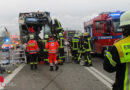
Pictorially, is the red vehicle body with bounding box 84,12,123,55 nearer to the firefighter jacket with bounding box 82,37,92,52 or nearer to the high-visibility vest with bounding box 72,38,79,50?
the high-visibility vest with bounding box 72,38,79,50

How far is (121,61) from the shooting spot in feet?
6.94

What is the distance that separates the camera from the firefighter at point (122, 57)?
209 cm

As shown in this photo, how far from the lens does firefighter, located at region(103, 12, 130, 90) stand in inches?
82.2

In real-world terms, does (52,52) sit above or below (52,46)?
below

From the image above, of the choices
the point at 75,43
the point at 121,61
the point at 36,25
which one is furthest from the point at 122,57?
the point at 36,25

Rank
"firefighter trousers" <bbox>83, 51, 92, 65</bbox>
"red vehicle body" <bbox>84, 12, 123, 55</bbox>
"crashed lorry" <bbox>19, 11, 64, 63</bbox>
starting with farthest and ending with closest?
"crashed lorry" <bbox>19, 11, 64, 63</bbox>
"red vehicle body" <bbox>84, 12, 123, 55</bbox>
"firefighter trousers" <bbox>83, 51, 92, 65</bbox>

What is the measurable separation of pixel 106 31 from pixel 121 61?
10.1 meters

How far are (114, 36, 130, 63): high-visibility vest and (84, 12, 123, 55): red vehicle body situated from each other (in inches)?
377

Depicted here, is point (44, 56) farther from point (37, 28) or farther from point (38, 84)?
point (38, 84)

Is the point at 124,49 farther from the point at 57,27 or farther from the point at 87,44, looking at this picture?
the point at 57,27

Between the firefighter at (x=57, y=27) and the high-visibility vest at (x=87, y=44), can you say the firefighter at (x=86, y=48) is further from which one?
the firefighter at (x=57, y=27)

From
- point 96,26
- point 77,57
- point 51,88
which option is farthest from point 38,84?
point 96,26

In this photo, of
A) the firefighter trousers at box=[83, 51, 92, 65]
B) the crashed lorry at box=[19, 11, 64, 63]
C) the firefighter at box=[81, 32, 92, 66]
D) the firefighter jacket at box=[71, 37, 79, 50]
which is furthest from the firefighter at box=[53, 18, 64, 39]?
the firefighter trousers at box=[83, 51, 92, 65]

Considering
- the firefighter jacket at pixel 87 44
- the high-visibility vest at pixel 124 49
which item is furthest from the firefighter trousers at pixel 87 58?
the high-visibility vest at pixel 124 49
